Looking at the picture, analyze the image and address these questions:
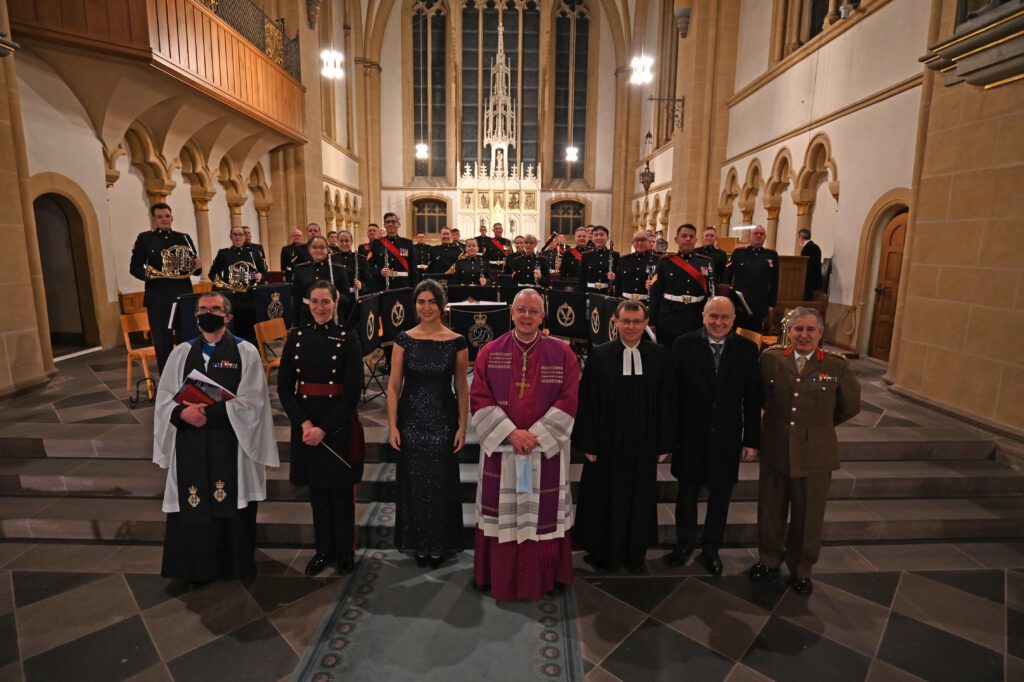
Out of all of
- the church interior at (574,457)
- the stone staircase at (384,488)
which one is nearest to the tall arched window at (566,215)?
the church interior at (574,457)

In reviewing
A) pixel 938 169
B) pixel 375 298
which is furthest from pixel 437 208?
pixel 938 169

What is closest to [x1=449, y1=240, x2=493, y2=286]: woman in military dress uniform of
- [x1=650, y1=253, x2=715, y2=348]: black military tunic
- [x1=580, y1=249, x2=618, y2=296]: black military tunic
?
[x1=580, y1=249, x2=618, y2=296]: black military tunic

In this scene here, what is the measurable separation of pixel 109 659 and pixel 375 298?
3.64m

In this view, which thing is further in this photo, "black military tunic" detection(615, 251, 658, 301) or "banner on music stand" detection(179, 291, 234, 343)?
"black military tunic" detection(615, 251, 658, 301)

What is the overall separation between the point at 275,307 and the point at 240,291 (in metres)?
0.46

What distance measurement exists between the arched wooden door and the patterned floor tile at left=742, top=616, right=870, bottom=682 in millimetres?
5601

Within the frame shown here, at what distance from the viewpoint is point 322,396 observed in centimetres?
322

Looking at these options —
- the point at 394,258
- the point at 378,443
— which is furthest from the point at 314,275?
the point at 378,443

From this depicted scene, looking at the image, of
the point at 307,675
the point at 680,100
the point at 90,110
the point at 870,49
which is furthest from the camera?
the point at 680,100

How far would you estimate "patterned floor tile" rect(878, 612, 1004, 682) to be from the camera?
274 centimetres

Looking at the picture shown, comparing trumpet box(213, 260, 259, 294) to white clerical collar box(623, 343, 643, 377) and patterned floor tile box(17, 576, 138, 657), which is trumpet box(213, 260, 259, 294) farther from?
white clerical collar box(623, 343, 643, 377)

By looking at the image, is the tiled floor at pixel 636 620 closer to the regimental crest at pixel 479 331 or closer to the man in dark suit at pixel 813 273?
the regimental crest at pixel 479 331

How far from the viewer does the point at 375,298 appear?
5707 mm

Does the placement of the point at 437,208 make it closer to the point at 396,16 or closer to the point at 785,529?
the point at 396,16
